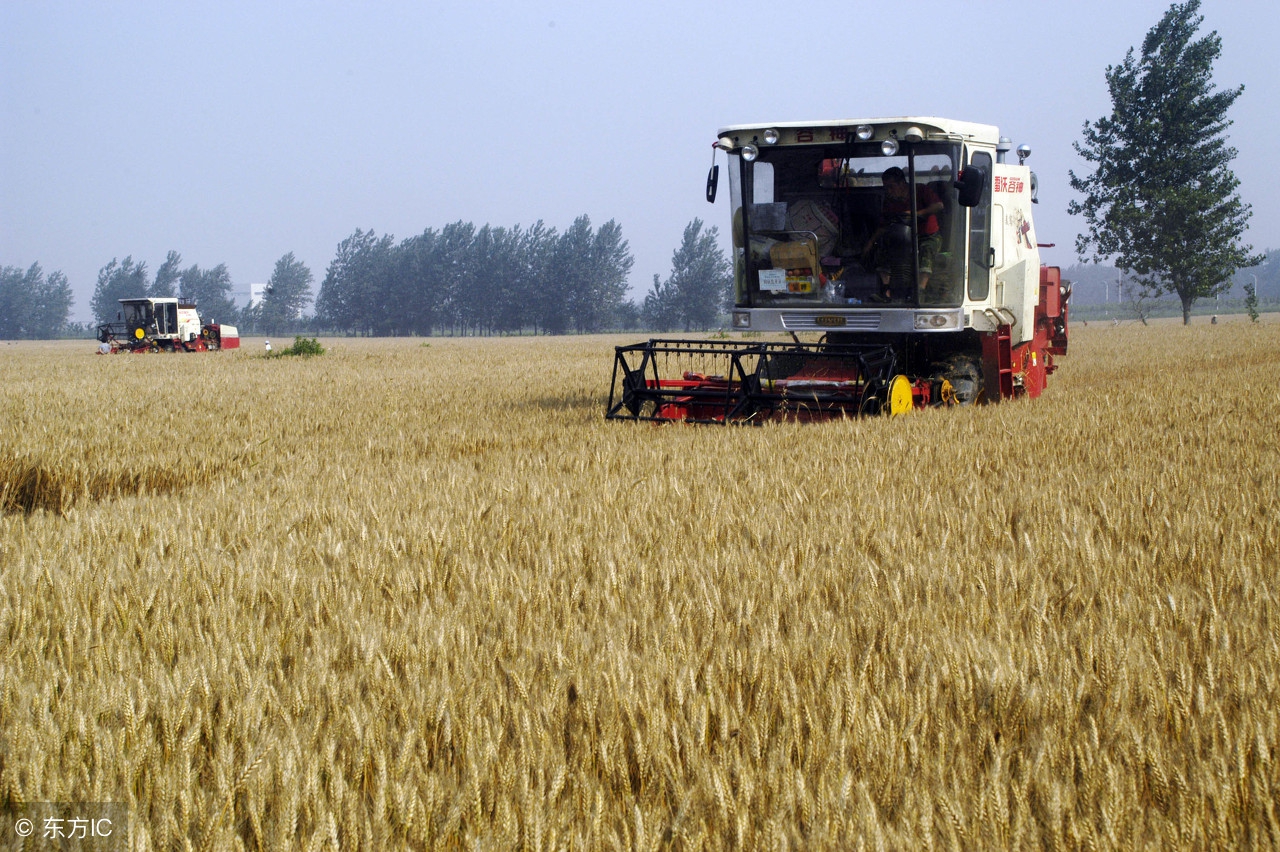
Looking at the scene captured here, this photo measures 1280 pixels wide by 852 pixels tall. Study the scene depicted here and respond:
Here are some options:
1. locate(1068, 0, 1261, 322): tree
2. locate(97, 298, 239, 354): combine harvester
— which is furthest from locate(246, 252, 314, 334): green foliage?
locate(1068, 0, 1261, 322): tree

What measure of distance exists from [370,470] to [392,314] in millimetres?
92931

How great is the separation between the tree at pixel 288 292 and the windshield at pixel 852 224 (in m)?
106

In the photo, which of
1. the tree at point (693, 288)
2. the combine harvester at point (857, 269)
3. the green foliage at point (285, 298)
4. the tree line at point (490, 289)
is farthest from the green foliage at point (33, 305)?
the combine harvester at point (857, 269)

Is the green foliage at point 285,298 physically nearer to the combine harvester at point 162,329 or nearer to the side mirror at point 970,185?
the combine harvester at point 162,329

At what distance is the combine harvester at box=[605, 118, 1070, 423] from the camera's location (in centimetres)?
910

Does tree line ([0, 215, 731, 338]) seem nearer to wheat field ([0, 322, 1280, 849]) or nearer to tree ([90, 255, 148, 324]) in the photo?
tree ([90, 255, 148, 324])

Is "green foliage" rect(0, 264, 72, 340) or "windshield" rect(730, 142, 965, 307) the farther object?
"green foliage" rect(0, 264, 72, 340)

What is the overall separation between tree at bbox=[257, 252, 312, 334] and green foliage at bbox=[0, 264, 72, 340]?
24073 millimetres

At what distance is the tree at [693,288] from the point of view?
9088cm

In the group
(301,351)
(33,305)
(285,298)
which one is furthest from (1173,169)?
(33,305)

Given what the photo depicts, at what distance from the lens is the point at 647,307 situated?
94.6m

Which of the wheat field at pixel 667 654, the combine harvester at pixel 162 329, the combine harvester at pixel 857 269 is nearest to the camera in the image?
the wheat field at pixel 667 654

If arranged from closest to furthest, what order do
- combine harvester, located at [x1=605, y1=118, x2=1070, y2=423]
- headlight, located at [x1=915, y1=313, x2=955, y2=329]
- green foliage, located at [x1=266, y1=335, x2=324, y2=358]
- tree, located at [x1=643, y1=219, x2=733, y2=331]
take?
combine harvester, located at [x1=605, y1=118, x2=1070, y2=423]
headlight, located at [x1=915, y1=313, x2=955, y2=329]
green foliage, located at [x1=266, y1=335, x2=324, y2=358]
tree, located at [x1=643, y1=219, x2=733, y2=331]

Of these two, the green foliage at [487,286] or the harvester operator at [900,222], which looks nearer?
the harvester operator at [900,222]
